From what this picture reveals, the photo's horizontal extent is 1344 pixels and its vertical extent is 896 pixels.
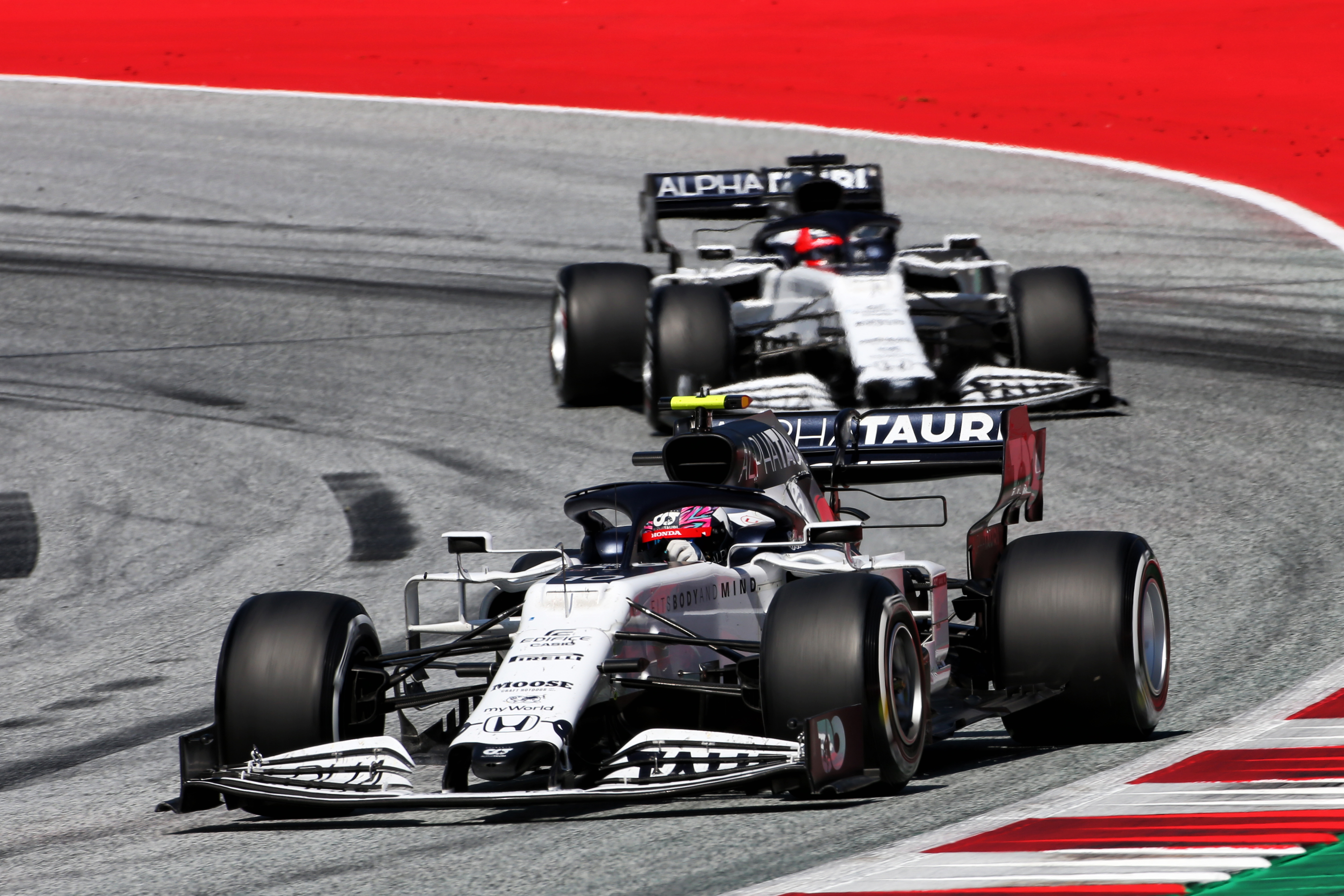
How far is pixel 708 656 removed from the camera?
7.28 metres

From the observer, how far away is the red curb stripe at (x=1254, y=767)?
654 cm

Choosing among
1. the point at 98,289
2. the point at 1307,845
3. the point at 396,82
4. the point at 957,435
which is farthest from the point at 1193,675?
the point at 396,82

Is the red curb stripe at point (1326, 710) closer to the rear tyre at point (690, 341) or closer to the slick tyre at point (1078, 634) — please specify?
the slick tyre at point (1078, 634)

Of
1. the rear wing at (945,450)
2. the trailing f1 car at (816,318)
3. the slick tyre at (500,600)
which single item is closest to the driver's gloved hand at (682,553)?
the slick tyre at (500,600)

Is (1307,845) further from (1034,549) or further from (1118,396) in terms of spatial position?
(1118,396)

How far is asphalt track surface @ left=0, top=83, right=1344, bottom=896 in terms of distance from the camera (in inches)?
259

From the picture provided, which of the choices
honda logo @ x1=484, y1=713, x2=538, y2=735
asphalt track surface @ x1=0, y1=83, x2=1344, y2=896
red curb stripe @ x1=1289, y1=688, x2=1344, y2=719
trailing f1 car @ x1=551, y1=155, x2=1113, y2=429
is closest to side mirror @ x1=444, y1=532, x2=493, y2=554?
asphalt track surface @ x1=0, y1=83, x2=1344, y2=896

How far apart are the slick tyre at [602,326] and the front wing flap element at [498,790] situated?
8.90 metres

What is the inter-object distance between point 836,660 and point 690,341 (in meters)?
7.75

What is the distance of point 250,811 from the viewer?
6.95 metres

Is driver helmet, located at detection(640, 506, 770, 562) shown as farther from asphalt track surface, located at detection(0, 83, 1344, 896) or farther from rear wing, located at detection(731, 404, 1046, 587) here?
asphalt track surface, located at detection(0, 83, 1344, 896)

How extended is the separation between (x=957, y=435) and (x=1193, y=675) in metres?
1.48

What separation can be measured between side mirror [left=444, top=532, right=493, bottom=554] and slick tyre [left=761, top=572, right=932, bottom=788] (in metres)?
1.38

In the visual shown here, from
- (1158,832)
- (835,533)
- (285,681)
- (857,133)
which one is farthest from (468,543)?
(857,133)
